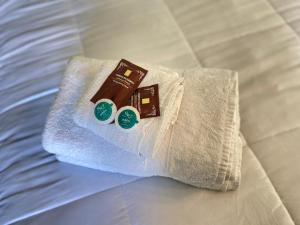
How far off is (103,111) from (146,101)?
9 centimetres

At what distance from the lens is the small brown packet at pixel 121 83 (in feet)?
2.42

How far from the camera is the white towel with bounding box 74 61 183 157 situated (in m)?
0.70

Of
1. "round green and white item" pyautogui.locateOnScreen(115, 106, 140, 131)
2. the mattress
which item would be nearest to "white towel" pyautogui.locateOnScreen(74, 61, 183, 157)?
Answer: "round green and white item" pyautogui.locateOnScreen(115, 106, 140, 131)

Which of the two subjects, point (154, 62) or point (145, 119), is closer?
point (145, 119)

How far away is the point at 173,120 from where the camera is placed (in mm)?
755

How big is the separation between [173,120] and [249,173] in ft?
0.67

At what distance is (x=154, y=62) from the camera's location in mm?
1019

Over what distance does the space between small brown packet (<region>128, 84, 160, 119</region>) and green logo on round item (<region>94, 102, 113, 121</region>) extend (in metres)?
0.05

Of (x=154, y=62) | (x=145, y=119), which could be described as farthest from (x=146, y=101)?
(x=154, y=62)

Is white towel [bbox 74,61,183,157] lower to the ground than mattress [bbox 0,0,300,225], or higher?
higher

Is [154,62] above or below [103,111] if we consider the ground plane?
below

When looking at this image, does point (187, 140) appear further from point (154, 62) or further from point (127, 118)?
point (154, 62)

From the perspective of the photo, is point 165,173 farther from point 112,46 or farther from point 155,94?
point 112,46

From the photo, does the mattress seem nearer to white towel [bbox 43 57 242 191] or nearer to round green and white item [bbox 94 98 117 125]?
white towel [bbox 43 57 242 191]
